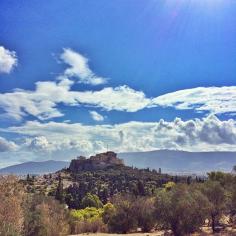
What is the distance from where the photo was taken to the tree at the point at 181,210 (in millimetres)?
61531

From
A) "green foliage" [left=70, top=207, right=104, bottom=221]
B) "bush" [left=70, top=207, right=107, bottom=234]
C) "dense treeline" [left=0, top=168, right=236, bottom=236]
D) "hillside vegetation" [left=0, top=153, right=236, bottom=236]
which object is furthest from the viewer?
"green foliage" [left=70, top=207, right=104, bottom=221]

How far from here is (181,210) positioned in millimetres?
61438

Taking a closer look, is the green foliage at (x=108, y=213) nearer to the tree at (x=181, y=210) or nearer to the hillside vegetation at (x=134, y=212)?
the hillside vegetation at (x=134, y=212)

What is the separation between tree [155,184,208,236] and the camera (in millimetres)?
61531

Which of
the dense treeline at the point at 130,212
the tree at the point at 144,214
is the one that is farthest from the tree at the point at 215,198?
the tree at the point at 144,214

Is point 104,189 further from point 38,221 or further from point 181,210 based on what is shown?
point 38,221

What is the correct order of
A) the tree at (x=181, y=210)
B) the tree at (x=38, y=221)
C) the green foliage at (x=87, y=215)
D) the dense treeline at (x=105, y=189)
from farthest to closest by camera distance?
1. the dense treeline at (x=105, y=189)
2. the green foliage at (x=87, y=215)
3. the tree at (x=181, y=210)
4. the tree at (x=38, y=221)

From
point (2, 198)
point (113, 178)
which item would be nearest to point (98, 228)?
point (2, 198)

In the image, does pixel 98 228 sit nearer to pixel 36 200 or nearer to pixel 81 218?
pixel 81 218

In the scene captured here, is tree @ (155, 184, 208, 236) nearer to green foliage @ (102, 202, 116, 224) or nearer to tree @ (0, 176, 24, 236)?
green foliage @ (102, 202, 116, 224)

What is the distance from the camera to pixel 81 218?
83.5 metres

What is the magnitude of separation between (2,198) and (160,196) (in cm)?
3841

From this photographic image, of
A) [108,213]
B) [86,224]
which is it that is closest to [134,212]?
[108,213]

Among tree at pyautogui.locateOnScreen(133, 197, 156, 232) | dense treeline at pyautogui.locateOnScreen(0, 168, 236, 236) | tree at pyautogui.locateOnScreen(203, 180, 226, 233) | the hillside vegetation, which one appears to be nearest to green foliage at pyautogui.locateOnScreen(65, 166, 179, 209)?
tree at pyautogui.locateOnScreen(133, 197, 156, 232)
